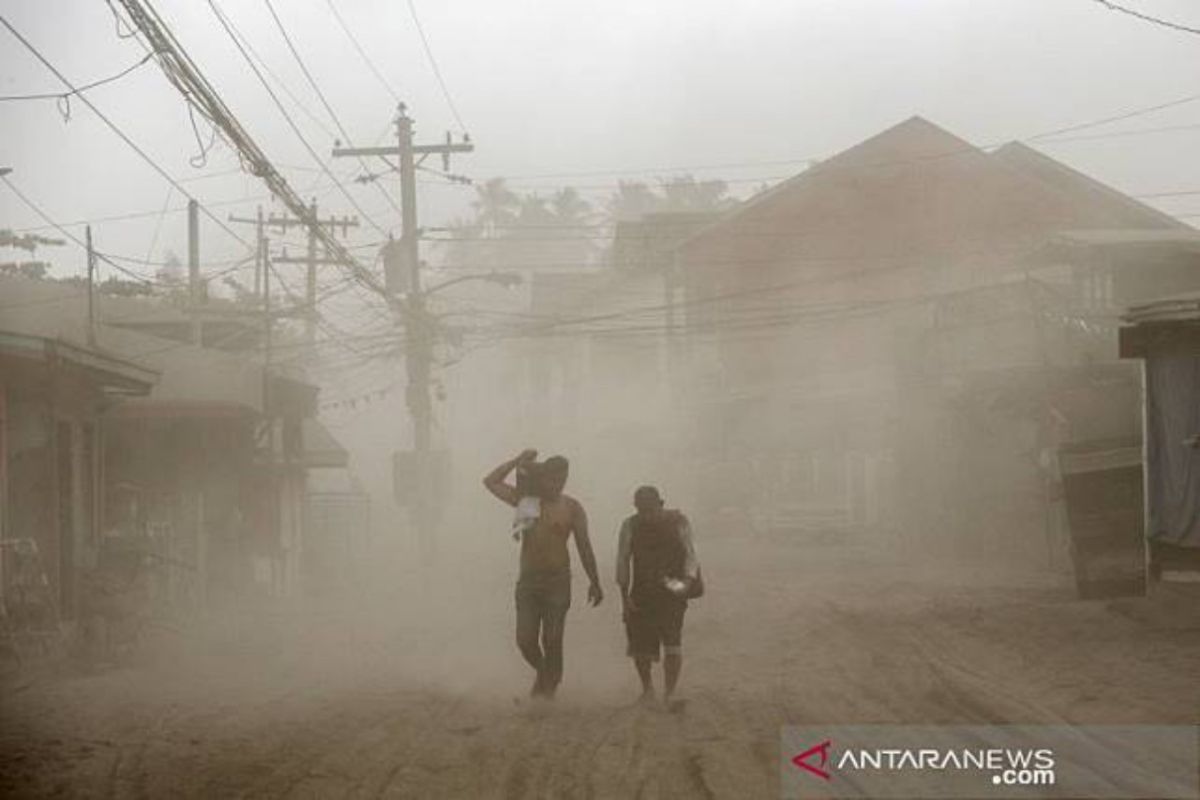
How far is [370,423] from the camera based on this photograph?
92.1 metres

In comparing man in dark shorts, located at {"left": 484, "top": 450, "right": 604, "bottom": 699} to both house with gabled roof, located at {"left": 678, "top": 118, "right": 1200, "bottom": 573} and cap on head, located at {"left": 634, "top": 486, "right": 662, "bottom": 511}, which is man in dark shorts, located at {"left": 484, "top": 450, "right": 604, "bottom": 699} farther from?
house with gabled roof, located at {"left": 678, "top": 118, "right": 1200, "bottom": 573}

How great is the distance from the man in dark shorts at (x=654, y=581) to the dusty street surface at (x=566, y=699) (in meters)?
0.39

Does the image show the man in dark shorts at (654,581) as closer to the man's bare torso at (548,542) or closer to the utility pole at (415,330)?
the man's bare torso at (548,542)

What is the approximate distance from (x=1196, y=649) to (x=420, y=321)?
21361 mm

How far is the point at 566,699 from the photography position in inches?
506

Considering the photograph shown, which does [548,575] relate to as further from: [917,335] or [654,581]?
[917,335]

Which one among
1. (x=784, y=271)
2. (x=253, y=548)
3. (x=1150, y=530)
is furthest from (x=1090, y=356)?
(x=784, y=271)

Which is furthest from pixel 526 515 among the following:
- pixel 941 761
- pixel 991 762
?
pixel 991 762

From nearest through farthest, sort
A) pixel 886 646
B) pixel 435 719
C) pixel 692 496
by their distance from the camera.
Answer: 1. pixel 435 719
2. pixel 886 646
3. pixel 692 496

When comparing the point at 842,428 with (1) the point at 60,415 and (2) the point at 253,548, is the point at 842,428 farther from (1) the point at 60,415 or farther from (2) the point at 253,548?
(1) the point at 60,415

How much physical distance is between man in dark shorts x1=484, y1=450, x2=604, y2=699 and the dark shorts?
1.11ft

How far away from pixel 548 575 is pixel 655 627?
35.3 inches

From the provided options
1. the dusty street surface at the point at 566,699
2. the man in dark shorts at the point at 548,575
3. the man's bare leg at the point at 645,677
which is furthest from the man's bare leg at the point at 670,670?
the man in dark shorts at the point at 548,575

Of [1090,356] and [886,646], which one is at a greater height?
[1090,356]
